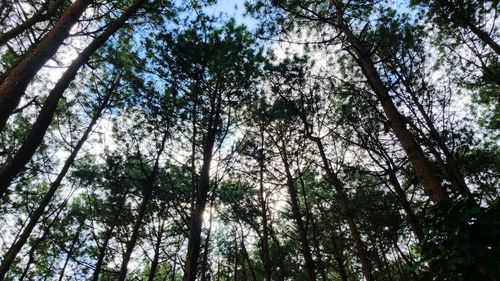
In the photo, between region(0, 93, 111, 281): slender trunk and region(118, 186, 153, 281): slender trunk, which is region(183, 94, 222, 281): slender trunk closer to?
region(118, 186, 153, 281): slender trunk

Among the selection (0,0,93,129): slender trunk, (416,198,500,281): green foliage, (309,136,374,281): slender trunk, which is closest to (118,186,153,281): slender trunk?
(0,0,93,129): slender trunk

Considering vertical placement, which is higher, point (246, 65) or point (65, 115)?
point (65, 115)

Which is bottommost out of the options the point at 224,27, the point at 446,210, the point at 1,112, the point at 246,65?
the point at 446,210

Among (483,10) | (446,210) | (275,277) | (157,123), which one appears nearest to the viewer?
(446,210)

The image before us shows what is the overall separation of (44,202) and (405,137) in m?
8.50

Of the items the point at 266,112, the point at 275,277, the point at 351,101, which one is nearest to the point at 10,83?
the point at 266,112

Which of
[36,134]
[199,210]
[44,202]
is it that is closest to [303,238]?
[199,210]

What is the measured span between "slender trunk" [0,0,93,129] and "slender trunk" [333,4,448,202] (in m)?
4.63

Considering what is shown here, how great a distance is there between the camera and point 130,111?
814 cm

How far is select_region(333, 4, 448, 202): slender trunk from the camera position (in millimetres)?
4067

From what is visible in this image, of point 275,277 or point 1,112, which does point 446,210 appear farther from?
point 275,277

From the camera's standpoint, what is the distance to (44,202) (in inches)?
312

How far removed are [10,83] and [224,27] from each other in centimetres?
438

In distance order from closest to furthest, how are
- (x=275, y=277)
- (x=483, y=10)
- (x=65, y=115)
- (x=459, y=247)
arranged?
(x=459, y=247) < (x=483, y=10) < (x=65, y=115) < (x=275, y=277)
